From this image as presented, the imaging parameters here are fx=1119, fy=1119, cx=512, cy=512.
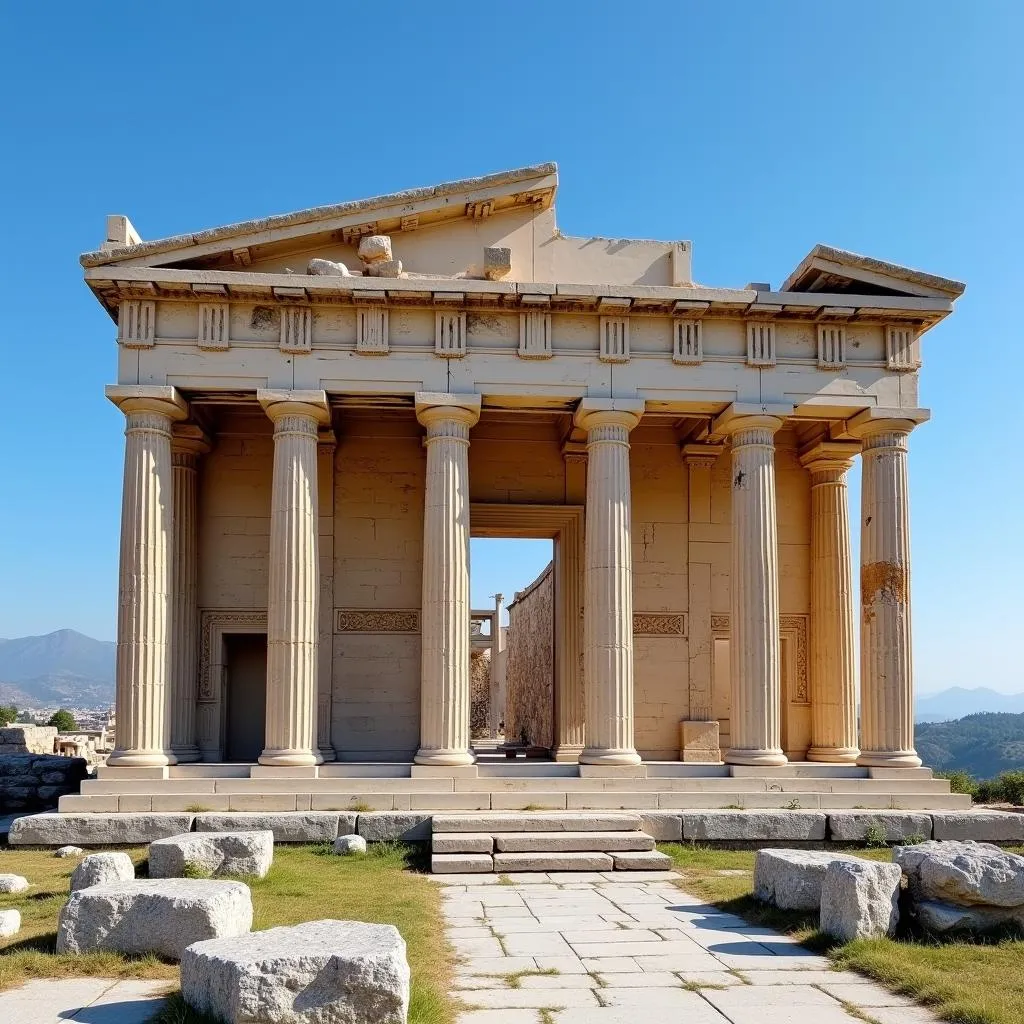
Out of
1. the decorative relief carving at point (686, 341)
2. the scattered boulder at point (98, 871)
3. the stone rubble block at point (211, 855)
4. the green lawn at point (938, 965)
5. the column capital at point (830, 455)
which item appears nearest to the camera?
the green lawn at point (938, 965)

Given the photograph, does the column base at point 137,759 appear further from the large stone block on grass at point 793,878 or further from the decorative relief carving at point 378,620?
the large stone block on grass at point 793,878

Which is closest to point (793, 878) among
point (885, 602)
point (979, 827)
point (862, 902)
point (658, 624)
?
point (862, 902)

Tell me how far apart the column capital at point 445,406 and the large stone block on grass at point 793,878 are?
9285 mm

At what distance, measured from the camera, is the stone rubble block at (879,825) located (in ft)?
54.2

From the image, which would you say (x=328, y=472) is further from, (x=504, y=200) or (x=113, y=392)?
(x=504, y=200)

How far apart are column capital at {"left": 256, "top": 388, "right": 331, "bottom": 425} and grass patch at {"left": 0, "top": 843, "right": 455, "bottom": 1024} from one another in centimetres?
675

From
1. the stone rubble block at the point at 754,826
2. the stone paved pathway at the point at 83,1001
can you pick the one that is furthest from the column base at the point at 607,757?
the stone paved pathway at the point at 83,1001

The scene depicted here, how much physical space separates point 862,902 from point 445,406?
1101 centimetres

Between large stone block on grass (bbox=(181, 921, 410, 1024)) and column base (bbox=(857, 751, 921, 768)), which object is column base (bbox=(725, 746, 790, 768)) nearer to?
column base (bbox=(857, 751, 921, 768))

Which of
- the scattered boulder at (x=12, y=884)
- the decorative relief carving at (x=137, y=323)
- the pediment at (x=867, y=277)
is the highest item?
the pediment at (x=867, y=277)

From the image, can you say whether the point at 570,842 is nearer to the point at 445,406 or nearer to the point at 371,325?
the point at 445,406

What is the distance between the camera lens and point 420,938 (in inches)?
365

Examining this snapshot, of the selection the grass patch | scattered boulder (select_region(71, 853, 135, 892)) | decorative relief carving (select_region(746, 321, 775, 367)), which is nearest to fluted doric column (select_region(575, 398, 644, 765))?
decorative relief carving (select_region(746, 321, 775, 367))

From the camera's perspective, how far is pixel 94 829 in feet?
51.8
